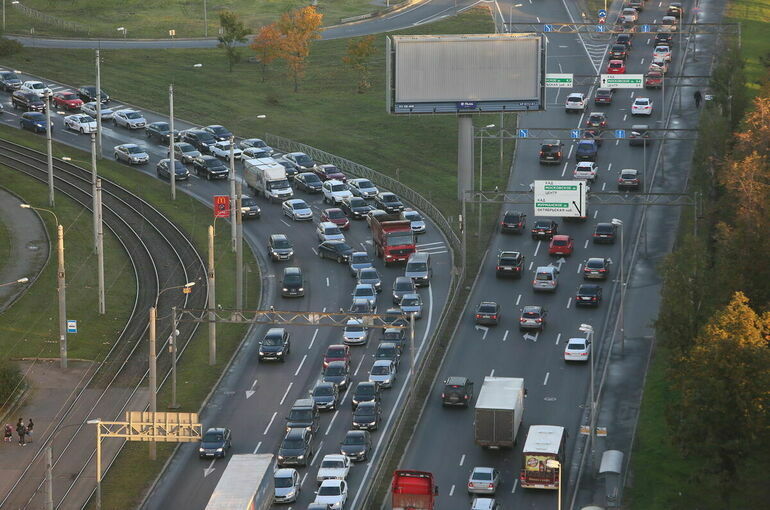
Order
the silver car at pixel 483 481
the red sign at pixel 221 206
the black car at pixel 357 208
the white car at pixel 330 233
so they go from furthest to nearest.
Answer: the black car at pixel 357 208 → the white car at pixel 330 233 → the red sign at pixel 221 206 → the silver car at pixel 483 481

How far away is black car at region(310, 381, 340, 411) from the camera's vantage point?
96062 millimetres

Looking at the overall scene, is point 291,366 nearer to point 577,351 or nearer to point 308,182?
point 577,351

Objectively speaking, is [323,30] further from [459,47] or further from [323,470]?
[323,470]

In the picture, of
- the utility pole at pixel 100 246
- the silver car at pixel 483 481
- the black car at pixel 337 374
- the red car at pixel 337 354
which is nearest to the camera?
the silver car at pixel 483 481

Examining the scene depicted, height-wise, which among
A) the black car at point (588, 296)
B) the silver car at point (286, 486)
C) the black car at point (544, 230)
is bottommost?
the silver car at point (286, 486)

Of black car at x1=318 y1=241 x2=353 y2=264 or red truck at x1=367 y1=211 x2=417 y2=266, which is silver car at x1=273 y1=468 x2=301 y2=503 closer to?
red truck at x1=367 y1=211 x2=417 y2=266

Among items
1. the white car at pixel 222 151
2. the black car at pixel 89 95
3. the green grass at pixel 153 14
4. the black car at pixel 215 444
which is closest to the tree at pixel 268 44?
the black car at pixel 89 95

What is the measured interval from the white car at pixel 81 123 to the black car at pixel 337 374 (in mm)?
55099

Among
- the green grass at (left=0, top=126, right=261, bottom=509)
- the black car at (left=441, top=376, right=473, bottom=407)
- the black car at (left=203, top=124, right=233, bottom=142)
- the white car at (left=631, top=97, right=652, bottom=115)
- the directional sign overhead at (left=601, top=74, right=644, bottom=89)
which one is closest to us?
the green grass at (left=0, top=126, right=261, bottom=509)

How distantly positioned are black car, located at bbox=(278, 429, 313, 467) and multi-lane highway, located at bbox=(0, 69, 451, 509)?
0.71 m

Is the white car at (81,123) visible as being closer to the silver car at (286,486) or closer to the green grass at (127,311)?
the green grass at (127,311)

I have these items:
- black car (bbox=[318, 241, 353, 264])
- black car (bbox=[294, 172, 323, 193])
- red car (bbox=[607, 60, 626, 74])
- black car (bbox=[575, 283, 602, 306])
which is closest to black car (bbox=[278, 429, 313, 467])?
black car (bbox=[575, 283, 602, 306])

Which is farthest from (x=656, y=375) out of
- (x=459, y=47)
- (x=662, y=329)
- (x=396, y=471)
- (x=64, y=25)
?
(x=64, y=25)

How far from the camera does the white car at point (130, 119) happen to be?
149238mm
